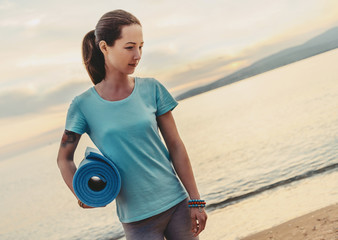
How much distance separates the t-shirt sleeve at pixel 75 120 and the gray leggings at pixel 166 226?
0.57 metres

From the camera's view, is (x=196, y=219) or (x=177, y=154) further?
(x=177, y=154)

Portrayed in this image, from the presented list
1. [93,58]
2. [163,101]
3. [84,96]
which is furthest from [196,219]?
[93,58]

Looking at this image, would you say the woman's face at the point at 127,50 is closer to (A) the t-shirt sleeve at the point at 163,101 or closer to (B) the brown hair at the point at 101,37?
(B) the brown hair at the point at 101,37

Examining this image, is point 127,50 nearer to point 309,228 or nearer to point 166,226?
point 166,226

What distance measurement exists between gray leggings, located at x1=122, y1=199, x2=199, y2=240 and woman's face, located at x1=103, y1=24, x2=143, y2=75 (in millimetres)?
789

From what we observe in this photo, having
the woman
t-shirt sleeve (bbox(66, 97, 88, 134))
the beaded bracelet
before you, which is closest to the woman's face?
the woman

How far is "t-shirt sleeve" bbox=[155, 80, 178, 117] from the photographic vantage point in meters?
2.17

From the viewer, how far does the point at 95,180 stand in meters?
1.91

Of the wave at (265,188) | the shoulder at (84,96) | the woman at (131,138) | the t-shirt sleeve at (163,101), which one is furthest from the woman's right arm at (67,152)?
the wave at (265,188)

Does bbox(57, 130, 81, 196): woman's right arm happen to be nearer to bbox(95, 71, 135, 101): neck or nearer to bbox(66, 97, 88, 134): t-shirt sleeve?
bbox(66, 97, 88, 134): t-shirt sleeve

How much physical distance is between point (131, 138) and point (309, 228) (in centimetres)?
368

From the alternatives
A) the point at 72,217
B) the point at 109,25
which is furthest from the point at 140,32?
the point at 72,217

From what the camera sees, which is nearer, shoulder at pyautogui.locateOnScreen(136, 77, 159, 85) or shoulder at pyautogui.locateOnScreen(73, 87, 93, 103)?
shoulder at pyautogui.locateOnScreen(73, 87, 93, 103)

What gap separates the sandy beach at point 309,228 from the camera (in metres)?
4.48
